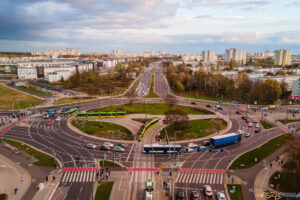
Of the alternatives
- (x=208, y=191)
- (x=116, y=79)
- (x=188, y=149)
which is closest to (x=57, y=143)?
(x=188, y=149)

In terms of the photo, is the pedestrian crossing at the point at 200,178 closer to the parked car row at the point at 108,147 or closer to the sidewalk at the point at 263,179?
the sidewalk at the point at 263,179

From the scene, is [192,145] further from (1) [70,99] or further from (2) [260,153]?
(1) [70,99]

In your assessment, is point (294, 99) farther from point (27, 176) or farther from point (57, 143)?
point (27, 176)

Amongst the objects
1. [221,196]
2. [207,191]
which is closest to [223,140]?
[207,191]

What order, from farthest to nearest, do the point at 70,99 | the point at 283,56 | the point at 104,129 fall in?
1. the point at 283,56
2. the point at 70,99
3. the point at 104,129

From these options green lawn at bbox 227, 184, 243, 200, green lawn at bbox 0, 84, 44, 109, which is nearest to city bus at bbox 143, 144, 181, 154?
green lawn at bbox 227, 184, 243, 200

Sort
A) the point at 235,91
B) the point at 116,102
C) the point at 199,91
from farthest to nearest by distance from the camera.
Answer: the point at 199,91, the point at 235,91, the point at 116,102

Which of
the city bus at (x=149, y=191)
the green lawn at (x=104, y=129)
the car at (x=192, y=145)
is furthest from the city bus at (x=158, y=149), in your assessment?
the city bus at (x=149, y=191)
